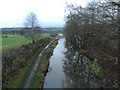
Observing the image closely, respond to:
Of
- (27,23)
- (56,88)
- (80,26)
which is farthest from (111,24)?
(27,23)

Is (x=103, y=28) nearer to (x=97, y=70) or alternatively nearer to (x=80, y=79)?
(x=80, y=79)

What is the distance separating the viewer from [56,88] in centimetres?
1506

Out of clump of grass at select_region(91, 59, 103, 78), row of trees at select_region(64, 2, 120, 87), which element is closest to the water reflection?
clump of grass at select_region(91, 59, 103, 78)

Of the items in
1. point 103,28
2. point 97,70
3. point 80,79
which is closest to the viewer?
point 103,28

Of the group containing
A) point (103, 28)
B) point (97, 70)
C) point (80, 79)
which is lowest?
point (80, 79)

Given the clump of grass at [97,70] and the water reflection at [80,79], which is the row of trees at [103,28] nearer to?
the clump of grass at [97,70]

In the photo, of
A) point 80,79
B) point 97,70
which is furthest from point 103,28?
point 97,70

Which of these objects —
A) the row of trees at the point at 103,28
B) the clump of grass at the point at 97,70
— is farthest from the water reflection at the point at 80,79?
the row of trees at the point at 103,28

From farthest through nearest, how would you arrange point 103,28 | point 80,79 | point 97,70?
point 97,70
point 80,79
point 103,28

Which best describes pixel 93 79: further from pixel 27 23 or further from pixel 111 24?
pixel 27 23

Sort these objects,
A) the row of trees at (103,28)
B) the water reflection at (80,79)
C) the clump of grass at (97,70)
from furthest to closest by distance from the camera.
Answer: the clump of grass at (97,70) → the water reflection at (80,79) → the row of trees at (103,28)

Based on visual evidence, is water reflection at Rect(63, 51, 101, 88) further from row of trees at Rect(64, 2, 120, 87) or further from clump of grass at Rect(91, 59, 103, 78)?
row of trees at Rect(64, 2, 120, 87)

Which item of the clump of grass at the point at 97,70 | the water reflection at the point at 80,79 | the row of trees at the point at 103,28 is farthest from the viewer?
the clump of grass at the point at 97,70

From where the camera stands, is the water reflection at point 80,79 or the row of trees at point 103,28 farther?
the water reflection at point 80,79
